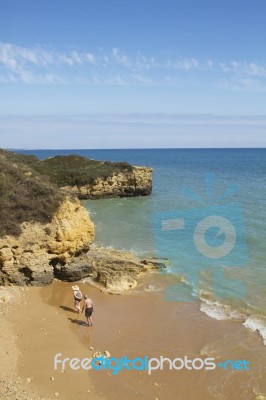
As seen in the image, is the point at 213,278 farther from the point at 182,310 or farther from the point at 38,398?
the point at 38,398

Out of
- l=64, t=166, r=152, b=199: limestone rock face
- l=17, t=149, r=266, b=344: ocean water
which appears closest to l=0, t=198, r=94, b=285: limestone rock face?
l=17, t=149, r=266, b=344: ocean water

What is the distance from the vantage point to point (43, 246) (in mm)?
19125

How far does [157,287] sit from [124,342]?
5977 millimetres

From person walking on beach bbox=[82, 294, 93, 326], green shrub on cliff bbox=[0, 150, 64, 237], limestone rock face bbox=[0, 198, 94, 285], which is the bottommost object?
person walking on beach bbox=[82, 294, 93, 326]

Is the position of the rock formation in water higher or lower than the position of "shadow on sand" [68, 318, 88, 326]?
higher

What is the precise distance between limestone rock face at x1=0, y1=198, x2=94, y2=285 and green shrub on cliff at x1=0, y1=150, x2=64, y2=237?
337 mm

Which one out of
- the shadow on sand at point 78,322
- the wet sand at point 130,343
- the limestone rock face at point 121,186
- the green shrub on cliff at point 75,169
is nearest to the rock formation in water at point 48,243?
the wet sand at point 130,343

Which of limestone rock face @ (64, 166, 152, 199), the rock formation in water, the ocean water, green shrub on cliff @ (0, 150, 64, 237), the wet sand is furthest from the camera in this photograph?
limestone rock face @ (64, 166, 152, 199)

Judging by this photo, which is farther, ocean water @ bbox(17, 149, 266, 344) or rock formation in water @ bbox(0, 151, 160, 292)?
ocean water @ bbox(17, 149, 266, 344)

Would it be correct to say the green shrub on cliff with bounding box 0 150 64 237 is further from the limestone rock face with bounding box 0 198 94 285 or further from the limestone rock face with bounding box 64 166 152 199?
→ the limestone rock face with bounding box 64 166 152 199

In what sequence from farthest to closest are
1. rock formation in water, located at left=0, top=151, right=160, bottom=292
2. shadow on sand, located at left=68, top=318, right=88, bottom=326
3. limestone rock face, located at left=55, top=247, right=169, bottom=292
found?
1. limestone rock face, located at left=55, top=247, right=169, bottom=292
2. rock formation in water, located at left=0, top=151, right=160, bottom=292
3. shadow on sand, located at left=68, top=318, right=88, bottom=326

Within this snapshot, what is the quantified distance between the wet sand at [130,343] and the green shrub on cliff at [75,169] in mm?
32271

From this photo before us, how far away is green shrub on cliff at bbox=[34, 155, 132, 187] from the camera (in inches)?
2007

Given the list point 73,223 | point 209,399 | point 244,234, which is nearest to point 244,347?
point 209,399
